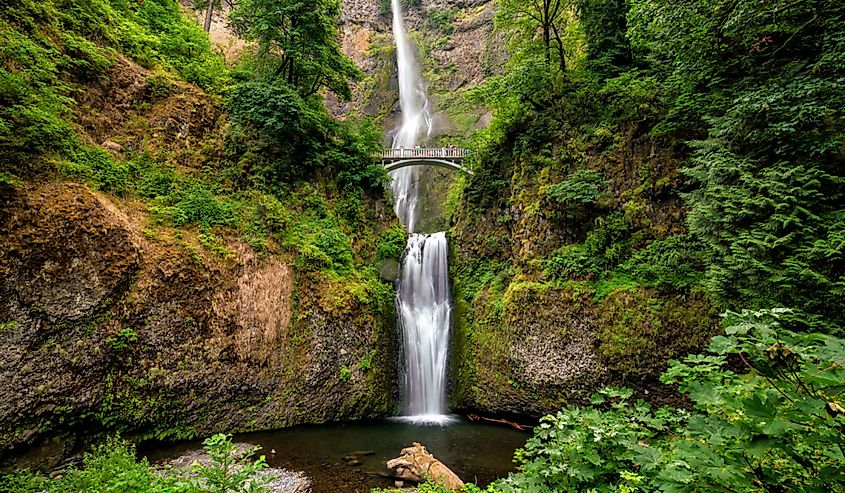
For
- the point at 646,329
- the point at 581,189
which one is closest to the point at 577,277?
the point at 646,329

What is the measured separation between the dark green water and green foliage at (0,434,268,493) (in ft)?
6.34

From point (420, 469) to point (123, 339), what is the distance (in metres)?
5.97

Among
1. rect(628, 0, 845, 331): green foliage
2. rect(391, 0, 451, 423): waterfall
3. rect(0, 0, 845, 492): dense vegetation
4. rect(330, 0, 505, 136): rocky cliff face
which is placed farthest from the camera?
rect(330, 0, 505, 136): rocky cliff face

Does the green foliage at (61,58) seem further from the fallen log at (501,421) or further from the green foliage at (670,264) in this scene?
the green foliage at (670,264)

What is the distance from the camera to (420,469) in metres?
6.26

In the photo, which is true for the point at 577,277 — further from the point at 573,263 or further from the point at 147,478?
the point at 147,478

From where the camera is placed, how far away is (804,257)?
194 inches

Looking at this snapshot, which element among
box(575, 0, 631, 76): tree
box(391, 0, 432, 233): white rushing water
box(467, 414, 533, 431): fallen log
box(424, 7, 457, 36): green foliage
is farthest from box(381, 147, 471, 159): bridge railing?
box(424, 7, 457, 36): green foliage

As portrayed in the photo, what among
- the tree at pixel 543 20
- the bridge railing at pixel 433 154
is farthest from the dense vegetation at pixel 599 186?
the bridge railing at pixel 433 154

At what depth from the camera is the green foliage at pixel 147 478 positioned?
3131 millimetres

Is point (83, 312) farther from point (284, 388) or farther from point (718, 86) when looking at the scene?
point (718, 86)

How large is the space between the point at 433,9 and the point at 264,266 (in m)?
30.1

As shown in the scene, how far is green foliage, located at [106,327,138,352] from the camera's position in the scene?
22.3 ft

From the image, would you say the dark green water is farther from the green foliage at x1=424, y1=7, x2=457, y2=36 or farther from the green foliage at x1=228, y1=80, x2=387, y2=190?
the green foliage at x1=424, y1=7, x2=457, y2=36
